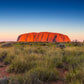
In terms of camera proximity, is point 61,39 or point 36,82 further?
point 61,39

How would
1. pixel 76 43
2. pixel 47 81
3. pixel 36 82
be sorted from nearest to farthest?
pixel 36 82
pixel 47 81
pixel 76 43

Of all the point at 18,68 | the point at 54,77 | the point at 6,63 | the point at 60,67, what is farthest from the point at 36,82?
the point at 6,63

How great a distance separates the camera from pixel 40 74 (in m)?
3.69

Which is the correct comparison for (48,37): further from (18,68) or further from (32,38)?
(18,68)

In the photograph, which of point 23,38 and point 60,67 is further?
point 23,38

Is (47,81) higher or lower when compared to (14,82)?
lower

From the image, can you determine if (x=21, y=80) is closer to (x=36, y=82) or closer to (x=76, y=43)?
(x=36, y=82)

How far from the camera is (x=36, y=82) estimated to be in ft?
10.1

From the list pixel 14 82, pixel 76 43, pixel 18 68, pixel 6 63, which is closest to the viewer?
pixel 14 82

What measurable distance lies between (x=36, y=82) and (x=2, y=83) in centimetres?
99

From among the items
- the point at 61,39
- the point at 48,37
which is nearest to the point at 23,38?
the point at 48,37

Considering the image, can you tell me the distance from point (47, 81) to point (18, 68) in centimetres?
164

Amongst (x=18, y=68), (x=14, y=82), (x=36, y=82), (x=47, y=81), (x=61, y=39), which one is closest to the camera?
(x=14, y=82)

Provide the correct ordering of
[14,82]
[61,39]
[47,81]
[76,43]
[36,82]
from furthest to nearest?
[61,39]
[76,43]
[47,81]
[36,82]
[14,82]
